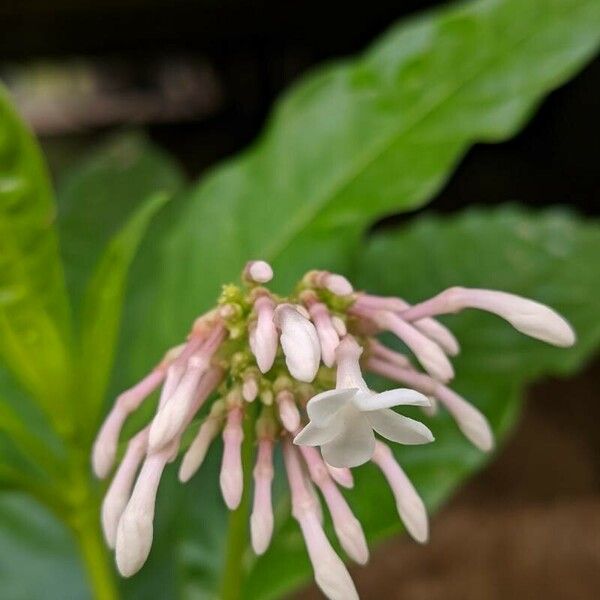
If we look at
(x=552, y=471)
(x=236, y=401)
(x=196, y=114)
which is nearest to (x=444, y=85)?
(x=236, y=401)

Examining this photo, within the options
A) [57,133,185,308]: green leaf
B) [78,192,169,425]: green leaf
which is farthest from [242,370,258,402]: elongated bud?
[57,133,185,308]: green leaf

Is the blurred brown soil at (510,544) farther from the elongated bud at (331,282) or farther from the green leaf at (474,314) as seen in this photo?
the elongated bud at (331,282)

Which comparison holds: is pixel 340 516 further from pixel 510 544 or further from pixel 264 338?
pixel 510 544

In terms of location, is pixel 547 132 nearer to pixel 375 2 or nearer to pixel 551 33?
pixel 375 2

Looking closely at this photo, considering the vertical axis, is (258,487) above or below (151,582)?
above

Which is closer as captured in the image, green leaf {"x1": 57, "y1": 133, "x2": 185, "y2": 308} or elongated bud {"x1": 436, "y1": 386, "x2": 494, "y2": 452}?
elongated bud {"x1": 436, "y1": 386, "x2": 494, "y2": 452}

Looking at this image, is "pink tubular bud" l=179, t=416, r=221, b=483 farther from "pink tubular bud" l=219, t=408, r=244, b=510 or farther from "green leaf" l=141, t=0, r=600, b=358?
"green leaf" l=141, t=0, r=600, b=358
